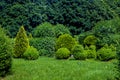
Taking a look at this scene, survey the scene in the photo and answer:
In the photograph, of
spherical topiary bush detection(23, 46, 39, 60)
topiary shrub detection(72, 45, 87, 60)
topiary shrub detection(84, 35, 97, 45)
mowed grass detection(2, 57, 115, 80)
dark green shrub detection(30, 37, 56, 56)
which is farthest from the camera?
dark green shrub detection(30, 37, 56, 56)

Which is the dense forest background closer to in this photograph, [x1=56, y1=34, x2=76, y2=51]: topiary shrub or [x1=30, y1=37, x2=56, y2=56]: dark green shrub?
[x1=30, y1=37, x2=56, y2=56]: dark green shrub

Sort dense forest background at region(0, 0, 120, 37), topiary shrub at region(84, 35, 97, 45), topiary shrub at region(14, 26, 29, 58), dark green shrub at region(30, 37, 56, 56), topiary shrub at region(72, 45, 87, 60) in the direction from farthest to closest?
dense forest background at region(0, 0, 120, 37) < dark green shrub at region(30, 37, 56, 56) < topiary shrub at region(84, 35, 97, 45) < topiary shrub at region(14, 26, 29, 58) < topiary shrub at region(72, 45, 87, 60)

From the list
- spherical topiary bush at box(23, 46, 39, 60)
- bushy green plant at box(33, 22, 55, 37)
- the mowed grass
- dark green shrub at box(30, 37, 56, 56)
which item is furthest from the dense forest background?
the mowed grass

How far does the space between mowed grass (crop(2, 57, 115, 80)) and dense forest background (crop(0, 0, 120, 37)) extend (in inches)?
860

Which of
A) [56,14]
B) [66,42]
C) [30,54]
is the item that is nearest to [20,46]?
[30,54]

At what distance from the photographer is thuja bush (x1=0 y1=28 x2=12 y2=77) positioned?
1753cm

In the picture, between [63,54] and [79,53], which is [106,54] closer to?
[79,53]

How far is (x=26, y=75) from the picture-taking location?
687 inches

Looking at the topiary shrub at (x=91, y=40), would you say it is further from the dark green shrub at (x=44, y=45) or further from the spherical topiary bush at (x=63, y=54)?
the spherical topiary bush at (x=63, y=54)

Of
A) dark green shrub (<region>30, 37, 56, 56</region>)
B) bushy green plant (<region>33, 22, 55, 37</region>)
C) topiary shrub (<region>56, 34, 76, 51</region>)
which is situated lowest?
dark green shrub (<region>30, 37, 56, 56</region>)

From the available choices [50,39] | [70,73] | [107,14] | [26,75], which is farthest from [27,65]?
[107,14]

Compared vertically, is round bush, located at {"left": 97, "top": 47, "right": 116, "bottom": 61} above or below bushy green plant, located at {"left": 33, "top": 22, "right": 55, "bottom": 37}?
below

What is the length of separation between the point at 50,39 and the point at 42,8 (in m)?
15.3

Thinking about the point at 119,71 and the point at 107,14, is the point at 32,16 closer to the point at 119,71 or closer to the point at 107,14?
the point at 107,14
